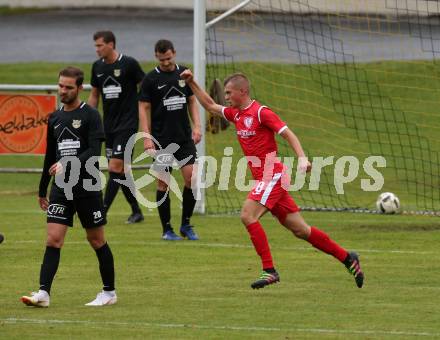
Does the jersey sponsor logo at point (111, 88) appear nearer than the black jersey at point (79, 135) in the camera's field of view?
No

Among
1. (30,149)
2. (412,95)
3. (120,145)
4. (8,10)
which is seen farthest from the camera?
(8,10)

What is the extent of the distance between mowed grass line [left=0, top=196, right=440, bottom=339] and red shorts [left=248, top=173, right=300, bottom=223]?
0.71 m

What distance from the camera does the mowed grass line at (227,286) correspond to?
30.1ft

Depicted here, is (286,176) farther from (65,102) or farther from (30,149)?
(30,149)

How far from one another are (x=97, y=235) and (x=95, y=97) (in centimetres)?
569

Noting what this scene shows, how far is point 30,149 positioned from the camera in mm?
19922

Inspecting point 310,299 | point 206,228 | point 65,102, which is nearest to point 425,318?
point 310,299

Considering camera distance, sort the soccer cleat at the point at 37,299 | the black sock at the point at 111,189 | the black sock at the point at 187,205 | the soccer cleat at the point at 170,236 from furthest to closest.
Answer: the black sock at the point at 111,189
the black sock at the point at 187,205
the soccer cleat at the point at 170,236
the soccer cleat at the point at 37,299

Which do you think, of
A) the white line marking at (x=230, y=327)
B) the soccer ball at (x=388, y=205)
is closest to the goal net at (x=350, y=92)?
the soccer ball at (x=388, y=205)

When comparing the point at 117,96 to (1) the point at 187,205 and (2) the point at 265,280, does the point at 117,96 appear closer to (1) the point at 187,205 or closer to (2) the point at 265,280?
(1) the point at 187,205

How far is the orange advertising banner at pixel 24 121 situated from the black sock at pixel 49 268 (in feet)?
32.5

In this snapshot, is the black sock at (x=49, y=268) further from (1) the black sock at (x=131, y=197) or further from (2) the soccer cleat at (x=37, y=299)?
(1) the black sock at (x=131, y=197)

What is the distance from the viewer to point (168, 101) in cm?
1479

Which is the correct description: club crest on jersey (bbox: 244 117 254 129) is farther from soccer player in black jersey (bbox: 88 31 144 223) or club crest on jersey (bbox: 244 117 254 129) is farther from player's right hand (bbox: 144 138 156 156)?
soccer player in black jersey (bbox: 88 31 144 223)
